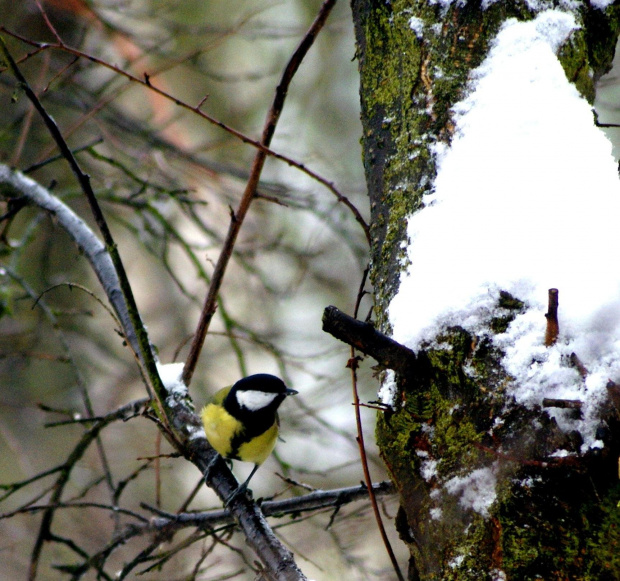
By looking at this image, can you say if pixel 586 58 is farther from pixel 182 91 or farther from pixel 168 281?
pixel 182 91

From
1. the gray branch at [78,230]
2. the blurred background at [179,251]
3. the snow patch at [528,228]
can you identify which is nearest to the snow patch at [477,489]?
the snow patch at [528,228]

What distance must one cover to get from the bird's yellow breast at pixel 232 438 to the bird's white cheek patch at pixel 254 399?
9 centimetres

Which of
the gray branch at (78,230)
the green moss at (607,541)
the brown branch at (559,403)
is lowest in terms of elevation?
→ the green moss at (607,541)

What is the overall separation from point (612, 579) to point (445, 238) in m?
0.79

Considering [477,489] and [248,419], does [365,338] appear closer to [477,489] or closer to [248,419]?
[477,489]

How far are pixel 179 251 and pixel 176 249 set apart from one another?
0.32 ft

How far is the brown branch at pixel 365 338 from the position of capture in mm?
1271

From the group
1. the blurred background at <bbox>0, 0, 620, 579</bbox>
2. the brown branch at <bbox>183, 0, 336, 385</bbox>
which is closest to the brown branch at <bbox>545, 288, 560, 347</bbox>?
the brown branch at <bbox>183, 0, 336, 385</bbox>

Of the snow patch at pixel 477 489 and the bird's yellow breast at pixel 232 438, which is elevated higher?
the bird's yellow breast at pixel 232 438

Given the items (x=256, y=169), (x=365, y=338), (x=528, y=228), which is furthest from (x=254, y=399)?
(x=528, y=228)

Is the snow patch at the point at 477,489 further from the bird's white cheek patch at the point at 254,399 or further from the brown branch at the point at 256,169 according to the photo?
the bird's white cheek patch at the point at 254,399

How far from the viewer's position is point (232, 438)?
2535 mm

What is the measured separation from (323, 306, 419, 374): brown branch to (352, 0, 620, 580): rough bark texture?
0.28ft

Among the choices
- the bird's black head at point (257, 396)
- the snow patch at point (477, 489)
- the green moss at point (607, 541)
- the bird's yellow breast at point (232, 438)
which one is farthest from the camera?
the bird's black head at point (257, 396)
